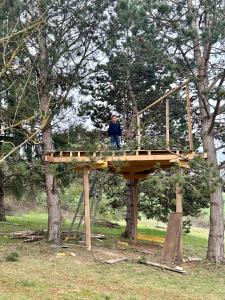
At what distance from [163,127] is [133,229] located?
3.67 m

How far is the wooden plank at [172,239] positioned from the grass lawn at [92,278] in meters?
0.50

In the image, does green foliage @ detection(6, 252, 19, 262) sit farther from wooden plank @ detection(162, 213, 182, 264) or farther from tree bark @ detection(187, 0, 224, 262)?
tree bark @ detection(187, 0, 224, 262)

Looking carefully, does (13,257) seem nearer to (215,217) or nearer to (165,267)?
(165,267)

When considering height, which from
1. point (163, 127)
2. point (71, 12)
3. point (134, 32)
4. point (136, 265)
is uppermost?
point (71, 12)

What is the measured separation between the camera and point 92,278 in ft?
27.7

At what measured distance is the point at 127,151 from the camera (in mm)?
10969

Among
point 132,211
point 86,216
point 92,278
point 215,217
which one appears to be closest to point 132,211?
point 132,211

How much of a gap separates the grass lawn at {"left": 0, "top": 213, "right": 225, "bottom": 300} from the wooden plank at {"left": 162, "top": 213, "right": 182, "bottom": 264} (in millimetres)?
500

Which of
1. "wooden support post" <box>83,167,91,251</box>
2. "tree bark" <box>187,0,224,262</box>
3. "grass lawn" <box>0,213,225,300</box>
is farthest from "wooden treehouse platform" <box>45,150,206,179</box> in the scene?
"grass lawn" <box>0,213,225,300</box>

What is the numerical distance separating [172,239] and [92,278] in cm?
314

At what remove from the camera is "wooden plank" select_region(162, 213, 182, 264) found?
10.9 meters

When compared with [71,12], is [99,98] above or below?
below


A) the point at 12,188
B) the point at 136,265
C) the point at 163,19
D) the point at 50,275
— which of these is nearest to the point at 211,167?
the point at 136,265

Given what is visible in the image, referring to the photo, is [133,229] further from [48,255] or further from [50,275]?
[50,275]
